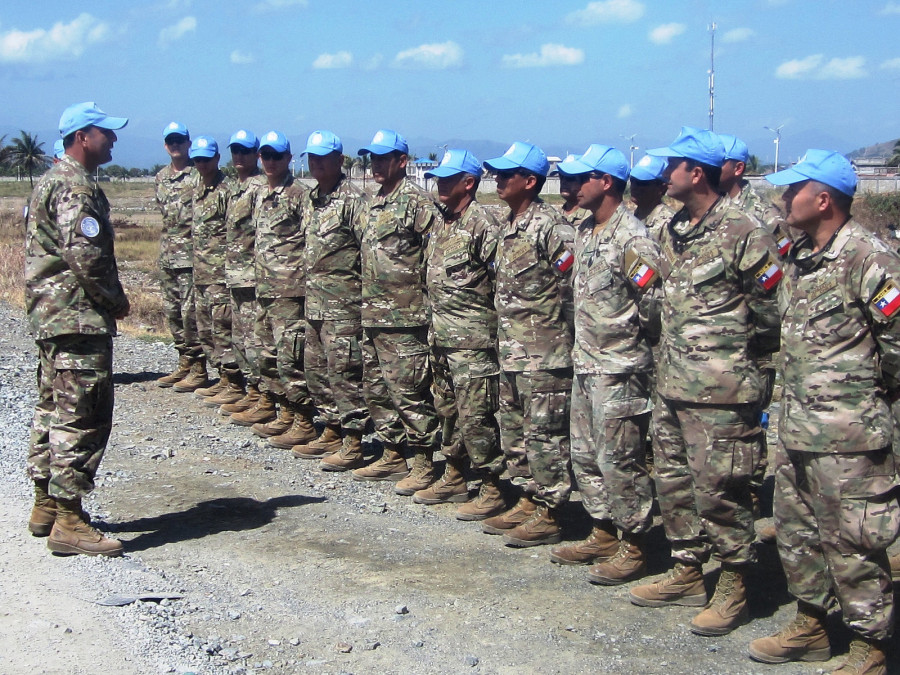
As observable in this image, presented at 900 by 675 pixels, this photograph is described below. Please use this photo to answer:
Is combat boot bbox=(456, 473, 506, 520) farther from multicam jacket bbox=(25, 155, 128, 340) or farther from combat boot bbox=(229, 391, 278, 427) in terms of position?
combat boot bbox=(229, 391, 278, 427)

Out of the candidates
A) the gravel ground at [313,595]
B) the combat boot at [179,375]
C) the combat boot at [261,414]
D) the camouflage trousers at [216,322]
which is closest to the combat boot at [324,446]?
the gravel ground at [313,595]

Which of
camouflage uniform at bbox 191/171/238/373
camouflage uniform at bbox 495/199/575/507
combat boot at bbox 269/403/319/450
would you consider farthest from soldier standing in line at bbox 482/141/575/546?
camouflage uniform at bbox 191/171/238/373

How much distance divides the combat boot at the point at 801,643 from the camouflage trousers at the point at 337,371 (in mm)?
3851

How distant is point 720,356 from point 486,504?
7.63 ft

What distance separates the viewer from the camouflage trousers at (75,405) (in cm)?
Result: 532

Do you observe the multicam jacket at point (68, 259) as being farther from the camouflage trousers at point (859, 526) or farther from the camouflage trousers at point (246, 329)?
the camouflage trousers at point (859, 526)

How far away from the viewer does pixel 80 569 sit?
17.0 feet

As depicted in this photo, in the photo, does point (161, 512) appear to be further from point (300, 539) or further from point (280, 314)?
point (280, 314)

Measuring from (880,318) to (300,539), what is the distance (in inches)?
138

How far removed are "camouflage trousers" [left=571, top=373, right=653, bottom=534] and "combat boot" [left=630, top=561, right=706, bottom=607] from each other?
0.34 meters

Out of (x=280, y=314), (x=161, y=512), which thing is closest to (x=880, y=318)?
(x=161, y=512)

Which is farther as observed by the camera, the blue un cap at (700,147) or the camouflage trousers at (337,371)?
the camouflage trousers at (337,371)

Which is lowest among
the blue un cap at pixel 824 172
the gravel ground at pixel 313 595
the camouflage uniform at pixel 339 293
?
the gravel ground at pixel 313 595

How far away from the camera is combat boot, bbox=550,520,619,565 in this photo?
5.30 meters
